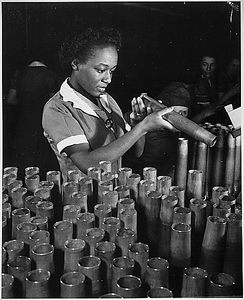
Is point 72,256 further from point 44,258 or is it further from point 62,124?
point 62,124

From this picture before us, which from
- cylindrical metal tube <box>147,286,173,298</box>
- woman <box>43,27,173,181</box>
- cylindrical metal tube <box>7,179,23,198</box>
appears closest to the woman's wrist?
woman <box>43,27,173,181</box>

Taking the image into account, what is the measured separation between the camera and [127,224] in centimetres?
79

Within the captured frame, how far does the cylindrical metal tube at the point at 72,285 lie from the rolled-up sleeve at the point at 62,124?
0.34 metres

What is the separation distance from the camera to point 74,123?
0.93 meters

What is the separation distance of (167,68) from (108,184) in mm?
330

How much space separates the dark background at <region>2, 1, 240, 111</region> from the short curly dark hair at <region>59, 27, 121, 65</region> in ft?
0.05

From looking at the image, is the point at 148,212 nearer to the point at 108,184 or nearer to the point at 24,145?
the point at 108,184

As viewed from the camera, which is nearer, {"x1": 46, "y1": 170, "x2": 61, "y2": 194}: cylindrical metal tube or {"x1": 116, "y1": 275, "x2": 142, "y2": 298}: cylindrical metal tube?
{"x1": 116, "y1": 275, "x2": 142, "y2": 298}: cylindrical metal tube

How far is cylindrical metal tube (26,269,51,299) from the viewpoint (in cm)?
68

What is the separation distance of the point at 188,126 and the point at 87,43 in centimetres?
32

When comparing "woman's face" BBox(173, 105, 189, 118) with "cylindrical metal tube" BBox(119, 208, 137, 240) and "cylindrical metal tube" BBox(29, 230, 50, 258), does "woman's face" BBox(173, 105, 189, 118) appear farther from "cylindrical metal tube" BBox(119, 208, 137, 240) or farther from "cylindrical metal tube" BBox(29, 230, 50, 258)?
"cylindrical metal tube" BBox(29, 230, 50, 258)

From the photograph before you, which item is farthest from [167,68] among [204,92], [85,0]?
[85,0]

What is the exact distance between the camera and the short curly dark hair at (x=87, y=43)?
91cm

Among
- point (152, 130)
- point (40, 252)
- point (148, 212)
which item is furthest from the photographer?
point (152, 130)
